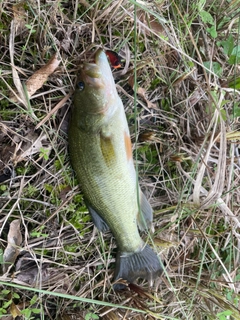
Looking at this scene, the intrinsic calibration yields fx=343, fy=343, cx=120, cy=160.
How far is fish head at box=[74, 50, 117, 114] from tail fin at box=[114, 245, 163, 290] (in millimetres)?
1062

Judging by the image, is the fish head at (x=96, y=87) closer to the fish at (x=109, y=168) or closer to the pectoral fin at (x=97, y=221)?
the fish at (x=109, y=168)

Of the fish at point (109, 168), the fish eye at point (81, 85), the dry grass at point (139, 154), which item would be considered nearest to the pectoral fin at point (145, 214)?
the fish at point (109, 168)

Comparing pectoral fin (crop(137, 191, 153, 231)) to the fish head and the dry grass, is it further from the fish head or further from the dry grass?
the fish head

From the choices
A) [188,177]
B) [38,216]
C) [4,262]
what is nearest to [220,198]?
[188,177]

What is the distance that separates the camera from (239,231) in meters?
2.87

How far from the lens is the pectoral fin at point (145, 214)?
2.48 meters

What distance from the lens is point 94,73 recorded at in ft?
6.87

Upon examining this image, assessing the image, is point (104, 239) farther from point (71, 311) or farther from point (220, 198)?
point (220, 198)

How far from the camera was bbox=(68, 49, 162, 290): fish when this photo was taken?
2.14m

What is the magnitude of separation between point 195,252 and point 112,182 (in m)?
1.04

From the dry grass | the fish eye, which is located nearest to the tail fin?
the dry grass

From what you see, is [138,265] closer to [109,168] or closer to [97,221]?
[97,221]

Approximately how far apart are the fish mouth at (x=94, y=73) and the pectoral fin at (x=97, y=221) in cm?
84

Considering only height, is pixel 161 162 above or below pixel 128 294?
above
